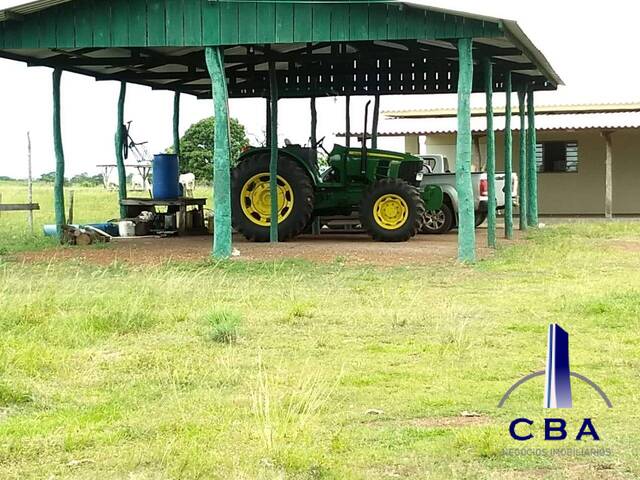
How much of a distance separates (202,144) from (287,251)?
51.3m

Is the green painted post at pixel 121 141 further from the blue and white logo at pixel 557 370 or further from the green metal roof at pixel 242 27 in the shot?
the blue and white logo at pixel 557 370

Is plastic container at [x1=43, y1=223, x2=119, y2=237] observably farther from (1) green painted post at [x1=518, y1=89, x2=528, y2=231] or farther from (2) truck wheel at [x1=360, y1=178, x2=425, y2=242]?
(1) green painted post at [x1=518, y1=89, x2=528, y2=231]

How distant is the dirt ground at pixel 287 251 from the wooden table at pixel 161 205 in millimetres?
1269

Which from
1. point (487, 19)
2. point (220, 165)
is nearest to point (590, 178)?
point (487, 19)

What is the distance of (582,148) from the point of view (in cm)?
3266

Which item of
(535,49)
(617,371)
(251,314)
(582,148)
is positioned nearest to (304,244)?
(535,49)

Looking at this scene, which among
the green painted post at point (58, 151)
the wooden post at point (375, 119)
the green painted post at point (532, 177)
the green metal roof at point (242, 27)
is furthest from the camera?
the green painted post at point (532, 177)

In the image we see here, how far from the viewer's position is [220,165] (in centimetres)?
1625

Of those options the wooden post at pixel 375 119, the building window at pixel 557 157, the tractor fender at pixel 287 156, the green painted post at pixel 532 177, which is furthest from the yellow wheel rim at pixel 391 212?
the building window at pixel 557 157

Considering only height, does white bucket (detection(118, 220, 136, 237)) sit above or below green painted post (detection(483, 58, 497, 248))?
below

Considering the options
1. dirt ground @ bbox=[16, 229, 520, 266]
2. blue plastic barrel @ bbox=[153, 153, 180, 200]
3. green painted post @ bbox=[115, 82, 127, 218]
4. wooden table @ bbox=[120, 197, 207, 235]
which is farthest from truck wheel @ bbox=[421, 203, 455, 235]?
green painted post @ bbox=[115, 82, 127, 218]

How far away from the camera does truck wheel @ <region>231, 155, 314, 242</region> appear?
64.3ft

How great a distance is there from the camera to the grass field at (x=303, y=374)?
5363 mm

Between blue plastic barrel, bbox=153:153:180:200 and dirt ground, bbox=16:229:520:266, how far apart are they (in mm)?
1708
